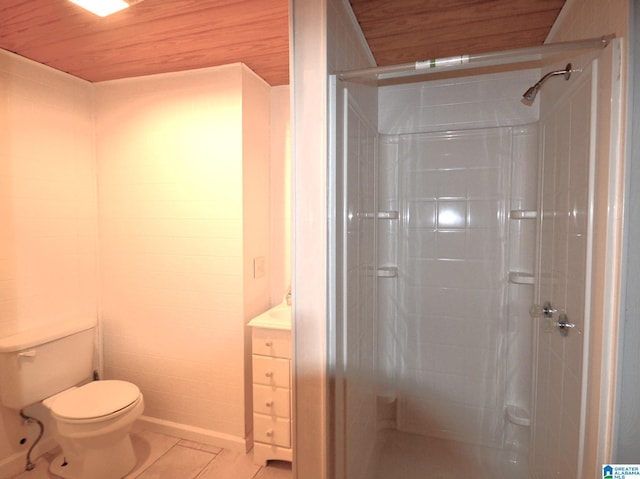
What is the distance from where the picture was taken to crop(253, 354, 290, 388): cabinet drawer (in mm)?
1820

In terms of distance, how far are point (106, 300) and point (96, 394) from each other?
0.69 metres

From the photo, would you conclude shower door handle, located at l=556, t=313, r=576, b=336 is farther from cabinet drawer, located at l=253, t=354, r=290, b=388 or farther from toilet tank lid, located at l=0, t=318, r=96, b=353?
toilet tank lid, located at l=0, t=318, r=96, b=353

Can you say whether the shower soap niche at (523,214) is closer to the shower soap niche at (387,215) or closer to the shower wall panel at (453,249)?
the shower wall panel at (453,249)

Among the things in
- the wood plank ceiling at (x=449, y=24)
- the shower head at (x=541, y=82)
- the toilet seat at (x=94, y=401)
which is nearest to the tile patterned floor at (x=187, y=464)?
the toilet seat at (x=94, y=401)

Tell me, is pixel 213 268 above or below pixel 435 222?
below

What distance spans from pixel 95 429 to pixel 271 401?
868 mm

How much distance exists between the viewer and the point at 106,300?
7.54 ft

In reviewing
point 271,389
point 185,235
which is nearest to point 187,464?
point 271,389

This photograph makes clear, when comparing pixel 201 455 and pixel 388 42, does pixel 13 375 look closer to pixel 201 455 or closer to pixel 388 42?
pixel 201 455

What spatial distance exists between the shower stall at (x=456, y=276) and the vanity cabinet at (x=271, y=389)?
448 millimetres

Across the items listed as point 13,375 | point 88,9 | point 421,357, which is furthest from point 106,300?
point 421,357

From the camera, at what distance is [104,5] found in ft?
4.42

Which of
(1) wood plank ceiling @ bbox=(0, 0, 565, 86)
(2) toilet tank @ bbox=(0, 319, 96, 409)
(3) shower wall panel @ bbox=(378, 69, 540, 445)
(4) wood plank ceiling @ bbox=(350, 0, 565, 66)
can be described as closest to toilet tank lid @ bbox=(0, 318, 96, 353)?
(2) toilet tank @ bbox=(0, 319, 96, 409)

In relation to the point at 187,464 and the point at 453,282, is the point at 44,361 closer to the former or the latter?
the point at 187,464
